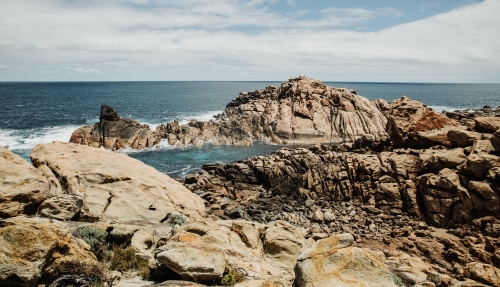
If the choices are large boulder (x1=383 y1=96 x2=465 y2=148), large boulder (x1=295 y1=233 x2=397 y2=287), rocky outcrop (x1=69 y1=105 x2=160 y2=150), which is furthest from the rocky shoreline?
rocky outcrop (x1=69 y1=105 x2=160 y2=150)

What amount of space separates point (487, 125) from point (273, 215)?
22.2m

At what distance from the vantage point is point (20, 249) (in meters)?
8.16

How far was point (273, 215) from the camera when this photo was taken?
30156 mm

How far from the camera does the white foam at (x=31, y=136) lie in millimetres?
57200

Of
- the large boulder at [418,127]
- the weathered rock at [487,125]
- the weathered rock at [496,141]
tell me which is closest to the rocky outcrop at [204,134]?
the large boulder at [418,127]

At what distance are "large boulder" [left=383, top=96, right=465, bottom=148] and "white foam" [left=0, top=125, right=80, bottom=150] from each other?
5646 centimetres

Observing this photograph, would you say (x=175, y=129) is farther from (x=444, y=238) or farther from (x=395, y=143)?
(x=444, y=238)

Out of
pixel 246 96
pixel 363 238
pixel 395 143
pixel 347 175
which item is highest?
pixel 246 96

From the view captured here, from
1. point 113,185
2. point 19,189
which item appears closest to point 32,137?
point 113,185

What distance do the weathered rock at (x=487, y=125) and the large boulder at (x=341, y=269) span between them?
29215mm

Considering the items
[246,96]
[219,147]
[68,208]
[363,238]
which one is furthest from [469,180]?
[246,96]

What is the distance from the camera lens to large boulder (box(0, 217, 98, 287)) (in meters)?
7.94

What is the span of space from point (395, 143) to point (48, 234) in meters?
35.7

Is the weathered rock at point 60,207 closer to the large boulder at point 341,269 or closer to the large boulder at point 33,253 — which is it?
the large boulder at point 33,253
